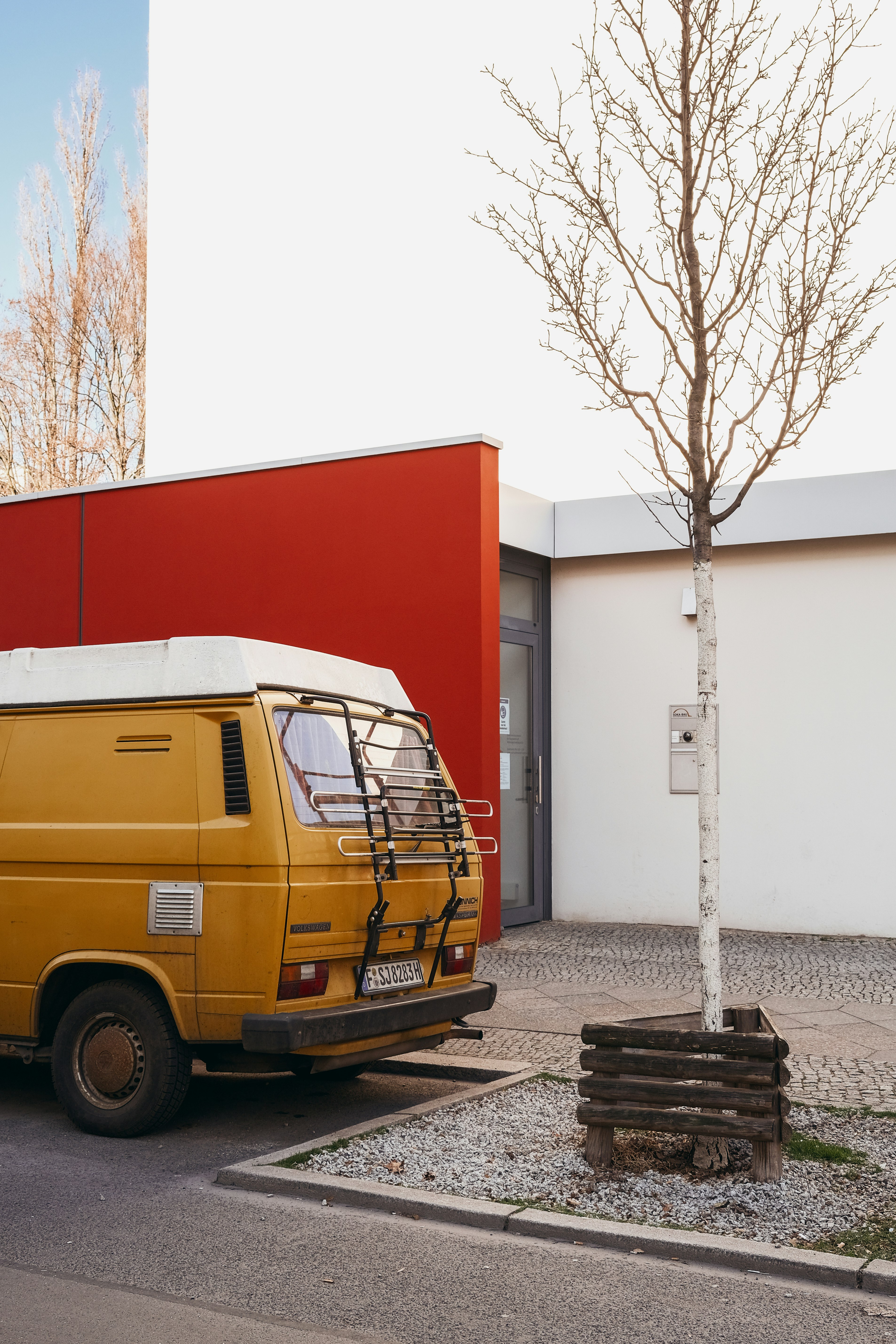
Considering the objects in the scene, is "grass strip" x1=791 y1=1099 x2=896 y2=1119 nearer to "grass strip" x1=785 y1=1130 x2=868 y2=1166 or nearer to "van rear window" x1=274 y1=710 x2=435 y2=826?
"grass strip" x1=785 y1=1130 x2=868 y2=1166

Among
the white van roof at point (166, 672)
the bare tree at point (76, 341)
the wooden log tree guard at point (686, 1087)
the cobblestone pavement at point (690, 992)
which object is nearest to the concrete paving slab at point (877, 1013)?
the cobblestone pavement at point (690, 992)

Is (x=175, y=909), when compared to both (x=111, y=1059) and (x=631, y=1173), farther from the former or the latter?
(x=631, y=1173)

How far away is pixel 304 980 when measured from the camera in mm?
5746

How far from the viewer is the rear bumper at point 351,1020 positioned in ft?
18.3

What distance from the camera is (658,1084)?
521 cm

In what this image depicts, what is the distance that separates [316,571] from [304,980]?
275 inches

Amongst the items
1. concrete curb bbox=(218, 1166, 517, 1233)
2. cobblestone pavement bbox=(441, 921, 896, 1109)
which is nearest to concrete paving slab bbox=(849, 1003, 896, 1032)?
cobblestone pavement bbox=(441, 921, 896, 1109)

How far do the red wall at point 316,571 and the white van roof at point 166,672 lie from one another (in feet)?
14.6

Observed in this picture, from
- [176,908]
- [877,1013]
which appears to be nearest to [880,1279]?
[176,908]

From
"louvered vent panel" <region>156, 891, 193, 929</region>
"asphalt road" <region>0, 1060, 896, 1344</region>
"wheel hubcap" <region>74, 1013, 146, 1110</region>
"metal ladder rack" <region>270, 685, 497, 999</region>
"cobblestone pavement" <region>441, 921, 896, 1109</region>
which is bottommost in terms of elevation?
"asphalt road" <region>0, 1060, 896, 1344</region>

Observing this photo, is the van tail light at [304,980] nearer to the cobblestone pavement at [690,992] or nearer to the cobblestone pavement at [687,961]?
the cobblestone pavement at [690,992]

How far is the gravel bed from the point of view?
4.81 m

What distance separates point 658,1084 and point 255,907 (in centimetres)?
178

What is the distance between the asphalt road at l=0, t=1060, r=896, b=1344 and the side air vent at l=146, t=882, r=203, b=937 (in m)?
0.96
